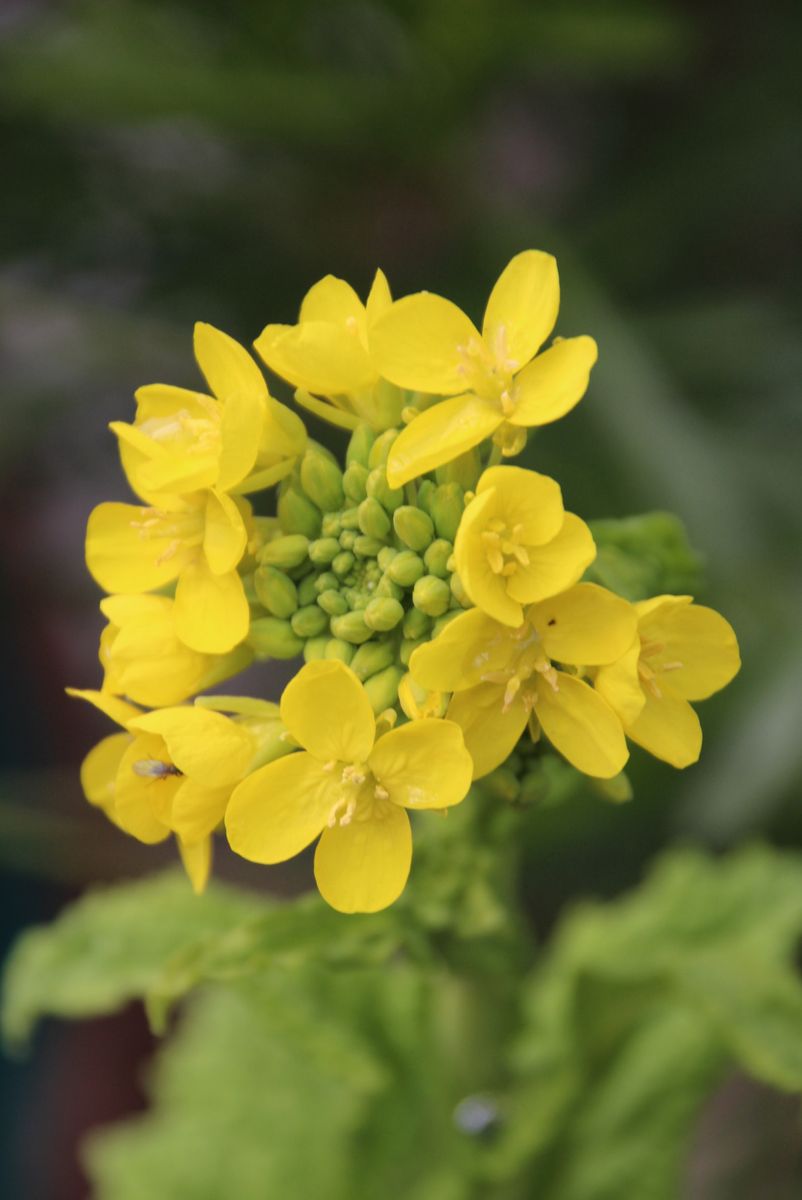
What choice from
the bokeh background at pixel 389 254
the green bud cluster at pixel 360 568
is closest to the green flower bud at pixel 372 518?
the green bud cluster at pixel 360 568

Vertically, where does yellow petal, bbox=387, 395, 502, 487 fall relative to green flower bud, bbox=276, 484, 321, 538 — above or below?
above

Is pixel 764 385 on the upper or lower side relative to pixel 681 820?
upper

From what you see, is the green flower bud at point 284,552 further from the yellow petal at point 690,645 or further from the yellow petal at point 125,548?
the yellow petal at point 690,645

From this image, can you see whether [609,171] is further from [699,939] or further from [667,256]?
[699,939]

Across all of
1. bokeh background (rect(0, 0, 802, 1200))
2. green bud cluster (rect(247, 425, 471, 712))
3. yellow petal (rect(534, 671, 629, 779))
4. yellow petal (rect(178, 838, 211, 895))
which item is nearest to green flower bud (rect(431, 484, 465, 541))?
green bud cluster (rect(247, 425, 471, 712))

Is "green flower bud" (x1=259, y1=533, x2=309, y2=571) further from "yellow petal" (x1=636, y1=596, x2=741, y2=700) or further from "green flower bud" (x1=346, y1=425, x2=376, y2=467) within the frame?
"yellow petal" (x1=636, y1=596, x2=741, y2=700)

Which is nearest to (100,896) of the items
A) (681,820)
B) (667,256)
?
(681,820)
